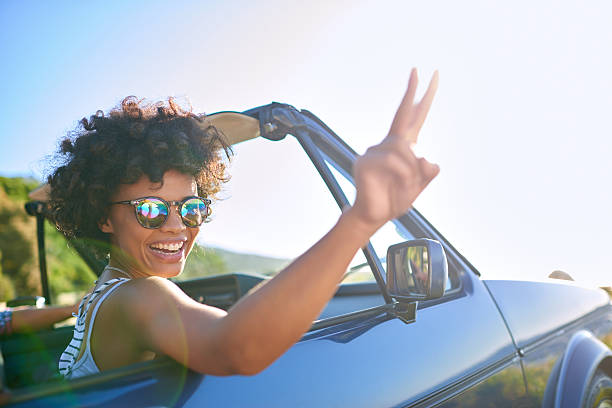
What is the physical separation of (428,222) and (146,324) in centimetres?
135

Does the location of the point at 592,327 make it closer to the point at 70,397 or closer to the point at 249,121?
the point at 249,121

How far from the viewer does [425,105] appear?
89 cm

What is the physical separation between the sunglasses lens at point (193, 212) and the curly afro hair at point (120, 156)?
0.39ft

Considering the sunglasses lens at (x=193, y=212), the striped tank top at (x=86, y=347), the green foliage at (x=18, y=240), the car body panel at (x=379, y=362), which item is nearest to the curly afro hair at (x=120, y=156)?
the sunglasses lens at (x=193, y=212)

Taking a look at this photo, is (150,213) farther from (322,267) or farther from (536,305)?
(536,305)

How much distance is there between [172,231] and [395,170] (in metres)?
0.82

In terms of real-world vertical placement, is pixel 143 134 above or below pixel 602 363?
above

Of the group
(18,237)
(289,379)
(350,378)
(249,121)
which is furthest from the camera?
(18,237)

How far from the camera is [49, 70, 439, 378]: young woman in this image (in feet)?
2.86

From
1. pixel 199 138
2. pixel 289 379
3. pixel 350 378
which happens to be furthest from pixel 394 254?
pixel 199 138

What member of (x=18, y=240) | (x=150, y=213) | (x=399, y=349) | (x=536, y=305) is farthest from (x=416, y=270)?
(x=18, y=240)

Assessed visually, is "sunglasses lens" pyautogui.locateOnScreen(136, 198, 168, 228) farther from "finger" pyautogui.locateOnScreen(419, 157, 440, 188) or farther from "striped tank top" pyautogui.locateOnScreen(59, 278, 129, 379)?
"finger" pyautogui.locateOnScreen(419, 157, 440, 188)

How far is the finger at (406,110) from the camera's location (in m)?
0.86

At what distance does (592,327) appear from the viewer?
2.59 m
